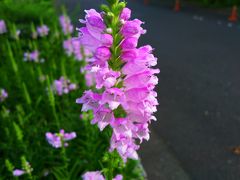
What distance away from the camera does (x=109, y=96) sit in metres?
1.83

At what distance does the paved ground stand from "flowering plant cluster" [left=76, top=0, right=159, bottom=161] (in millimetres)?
2495

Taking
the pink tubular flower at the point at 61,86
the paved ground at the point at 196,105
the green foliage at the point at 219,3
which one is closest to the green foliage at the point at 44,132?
the pink tubular flower at the point at 61,86

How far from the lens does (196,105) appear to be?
629 centimetres

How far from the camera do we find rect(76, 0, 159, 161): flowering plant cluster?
1.83 meters

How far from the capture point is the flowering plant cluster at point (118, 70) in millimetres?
1831

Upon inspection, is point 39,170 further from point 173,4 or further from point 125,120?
point 173,4

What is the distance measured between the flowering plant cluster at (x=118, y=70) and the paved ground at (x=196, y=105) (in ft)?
8.19

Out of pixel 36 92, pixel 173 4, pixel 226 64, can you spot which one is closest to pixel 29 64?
pixel 36 92

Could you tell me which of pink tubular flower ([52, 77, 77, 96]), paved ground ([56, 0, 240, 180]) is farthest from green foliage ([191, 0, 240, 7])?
pink tubular flower ([52, 77, 77, 96])

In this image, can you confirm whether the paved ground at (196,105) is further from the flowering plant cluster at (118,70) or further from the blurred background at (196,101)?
the flowering plant cluster at (118,70)

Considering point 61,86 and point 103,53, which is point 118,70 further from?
point 61,86

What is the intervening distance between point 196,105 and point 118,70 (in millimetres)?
4586

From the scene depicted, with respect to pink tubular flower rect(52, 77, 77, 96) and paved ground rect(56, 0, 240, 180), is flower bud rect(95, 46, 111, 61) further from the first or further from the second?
paved ground rect(56, 0, 240, 180)

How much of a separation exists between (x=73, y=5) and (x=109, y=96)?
1716 centimetres
